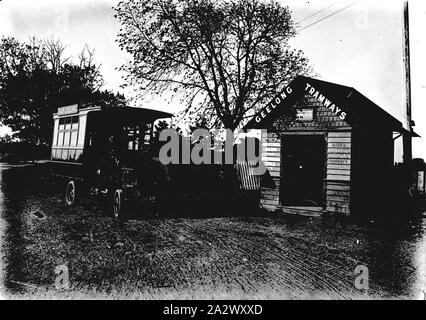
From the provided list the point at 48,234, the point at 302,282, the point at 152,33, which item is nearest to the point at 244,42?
the point at 152,33

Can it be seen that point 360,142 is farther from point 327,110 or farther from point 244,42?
point 244,42

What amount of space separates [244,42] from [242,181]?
25.5 feet

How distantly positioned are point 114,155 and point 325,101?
707 centimetres

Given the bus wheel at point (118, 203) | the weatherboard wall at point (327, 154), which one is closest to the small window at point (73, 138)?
the bus wheel at point (118, 203)

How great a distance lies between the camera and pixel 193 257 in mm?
5902

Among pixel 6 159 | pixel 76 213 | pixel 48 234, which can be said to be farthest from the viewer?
pixel 6 159

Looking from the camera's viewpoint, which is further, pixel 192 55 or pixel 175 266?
pixel 192 55

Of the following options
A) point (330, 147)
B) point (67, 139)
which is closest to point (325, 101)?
point (330, 147)

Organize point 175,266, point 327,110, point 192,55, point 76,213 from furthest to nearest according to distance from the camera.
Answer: point 192,55 < point 327,110 < point 76,213 < point 175,266

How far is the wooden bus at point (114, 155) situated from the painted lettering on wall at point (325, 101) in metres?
5.00

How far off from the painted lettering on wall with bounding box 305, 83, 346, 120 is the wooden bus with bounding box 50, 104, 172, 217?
5.00 m

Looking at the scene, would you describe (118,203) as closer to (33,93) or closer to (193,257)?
(193,257)

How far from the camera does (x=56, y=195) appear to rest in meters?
13.8

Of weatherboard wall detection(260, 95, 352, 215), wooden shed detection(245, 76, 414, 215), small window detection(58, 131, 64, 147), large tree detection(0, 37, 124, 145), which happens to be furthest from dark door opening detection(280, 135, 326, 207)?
large tree detection(0, 37, 124, 145)
